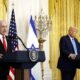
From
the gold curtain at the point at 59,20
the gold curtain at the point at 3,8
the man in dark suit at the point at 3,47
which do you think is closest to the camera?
the man in dark suit at the point at 3,47

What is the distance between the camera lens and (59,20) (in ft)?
30.6

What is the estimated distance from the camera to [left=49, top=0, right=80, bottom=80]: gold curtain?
29.6 feet

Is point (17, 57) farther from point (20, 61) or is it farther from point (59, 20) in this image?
point (59, 20)

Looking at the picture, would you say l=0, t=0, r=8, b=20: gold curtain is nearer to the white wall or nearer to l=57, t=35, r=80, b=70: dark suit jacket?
the white wall

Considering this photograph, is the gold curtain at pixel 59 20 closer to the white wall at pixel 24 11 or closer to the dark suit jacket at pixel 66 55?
the white wall at pixel 24 11

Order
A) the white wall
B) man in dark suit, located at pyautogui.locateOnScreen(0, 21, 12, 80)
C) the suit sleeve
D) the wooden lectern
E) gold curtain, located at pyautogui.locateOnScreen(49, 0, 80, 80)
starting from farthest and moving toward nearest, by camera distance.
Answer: gold curtain, located at pyautogui.locateOnScreen(49, 0, 80, 80)
the white wall
the suit sleeve
man in dark suit, located at pyautogui.locateOnScreen(0, 21, 12, 80)
the wooden lectern

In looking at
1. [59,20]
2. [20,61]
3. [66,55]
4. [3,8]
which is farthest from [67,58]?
[20,61]

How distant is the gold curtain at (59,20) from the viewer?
355 inches

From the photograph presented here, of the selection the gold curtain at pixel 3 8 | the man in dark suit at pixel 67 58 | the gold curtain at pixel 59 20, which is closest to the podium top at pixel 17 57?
the man in dark suit at pixel 67 58

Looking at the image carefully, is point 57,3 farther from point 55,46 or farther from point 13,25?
point 13,25

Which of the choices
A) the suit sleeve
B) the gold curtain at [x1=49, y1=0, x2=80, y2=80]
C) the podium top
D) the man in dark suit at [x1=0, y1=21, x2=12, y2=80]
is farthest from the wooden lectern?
the gold curtain at [x1=49, y1=0, x2=80, y2=80]

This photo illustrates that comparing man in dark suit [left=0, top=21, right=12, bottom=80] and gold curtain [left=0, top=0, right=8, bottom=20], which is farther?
gold curtain [left=0, top=0, right=8, bottom=20]

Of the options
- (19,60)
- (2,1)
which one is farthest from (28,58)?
(2,1)

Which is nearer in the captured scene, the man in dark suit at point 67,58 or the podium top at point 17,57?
the podium top at point 17,57
